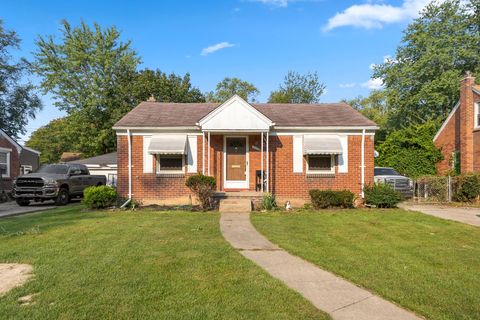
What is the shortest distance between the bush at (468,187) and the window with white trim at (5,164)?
25126mm

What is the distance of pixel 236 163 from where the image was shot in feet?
50.0

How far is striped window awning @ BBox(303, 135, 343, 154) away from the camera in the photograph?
14.0m

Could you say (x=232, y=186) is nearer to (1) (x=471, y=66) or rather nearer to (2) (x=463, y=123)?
(2) (x=463, y=123)

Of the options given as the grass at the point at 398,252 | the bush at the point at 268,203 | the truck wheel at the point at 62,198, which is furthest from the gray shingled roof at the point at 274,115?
the truck wheel at the point at 62,198

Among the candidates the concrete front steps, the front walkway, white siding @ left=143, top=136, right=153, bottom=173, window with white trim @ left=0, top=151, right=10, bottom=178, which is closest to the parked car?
the concrete front steps

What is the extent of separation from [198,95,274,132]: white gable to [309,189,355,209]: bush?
329cm

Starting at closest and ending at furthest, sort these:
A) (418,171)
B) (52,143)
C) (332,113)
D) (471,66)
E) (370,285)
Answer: (370,285)
(332,113)
(418,171)
(471,66)
(52,143)

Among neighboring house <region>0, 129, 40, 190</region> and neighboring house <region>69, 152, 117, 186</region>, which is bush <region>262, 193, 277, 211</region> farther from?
neighboring house <region>69, 152, 117, 186</region>

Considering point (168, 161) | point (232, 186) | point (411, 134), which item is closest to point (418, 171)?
point (411, 134)

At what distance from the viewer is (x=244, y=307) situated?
406 centimetres

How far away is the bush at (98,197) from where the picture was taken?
43.8ft

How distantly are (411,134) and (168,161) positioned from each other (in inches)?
730

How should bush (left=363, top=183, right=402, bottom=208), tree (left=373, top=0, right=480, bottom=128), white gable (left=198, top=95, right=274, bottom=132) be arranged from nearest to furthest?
bush (left=363, top=183, right=402, bottom=208) < white gable (left=198, top=95, right=274, bottom=132) < tree (left=373, top=0, right=480, bottom=128)

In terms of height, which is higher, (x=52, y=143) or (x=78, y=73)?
(x=78, y=73)
